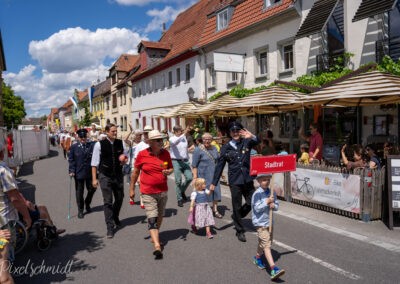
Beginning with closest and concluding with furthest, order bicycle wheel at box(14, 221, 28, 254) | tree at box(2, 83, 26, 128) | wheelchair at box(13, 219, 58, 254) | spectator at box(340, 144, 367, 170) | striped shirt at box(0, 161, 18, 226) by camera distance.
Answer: striped shirt at box(0, 161, 18, 226), bicycle wheel at box(14, 221, 28, 254), wheelchair at box(13, 219, 58, 254), spectator at box(340, 144, 367, 170), tree at box(2, 83, 26, 128)

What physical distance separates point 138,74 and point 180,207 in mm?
27441

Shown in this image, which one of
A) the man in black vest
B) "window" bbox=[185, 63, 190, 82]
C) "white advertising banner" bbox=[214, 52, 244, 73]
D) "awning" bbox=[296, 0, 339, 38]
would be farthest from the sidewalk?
"window" bbox=[185, 63, 190, 82]

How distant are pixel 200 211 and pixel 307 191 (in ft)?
10.4

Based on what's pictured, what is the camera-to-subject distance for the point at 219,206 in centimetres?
841

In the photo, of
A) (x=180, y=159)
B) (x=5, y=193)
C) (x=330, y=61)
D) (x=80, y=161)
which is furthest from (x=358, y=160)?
(x=5, y=193)

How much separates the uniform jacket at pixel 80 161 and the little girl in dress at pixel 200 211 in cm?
299

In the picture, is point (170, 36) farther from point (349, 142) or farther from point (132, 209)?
point (132, 209)

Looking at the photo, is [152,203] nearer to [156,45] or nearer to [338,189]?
[338,189]

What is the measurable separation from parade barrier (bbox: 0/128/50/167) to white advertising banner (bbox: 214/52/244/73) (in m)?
11.0

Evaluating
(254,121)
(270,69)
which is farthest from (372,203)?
(254,121)

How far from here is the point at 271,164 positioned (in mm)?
4840

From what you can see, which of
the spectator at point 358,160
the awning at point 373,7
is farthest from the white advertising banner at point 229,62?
the spectator at point 358,160

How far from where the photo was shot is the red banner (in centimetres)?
474

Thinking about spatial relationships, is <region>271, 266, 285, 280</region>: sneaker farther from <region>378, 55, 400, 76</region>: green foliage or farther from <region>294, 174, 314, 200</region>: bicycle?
<region>378, 55, 400, 76</region>: green foliage
